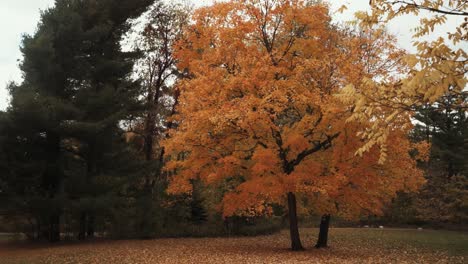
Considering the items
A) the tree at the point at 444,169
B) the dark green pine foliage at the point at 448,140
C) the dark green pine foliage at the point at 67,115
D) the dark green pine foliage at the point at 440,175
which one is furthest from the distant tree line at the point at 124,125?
the dark green pine foliage at the point at 448,140

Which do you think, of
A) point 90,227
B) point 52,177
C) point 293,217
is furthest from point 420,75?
point 90,227

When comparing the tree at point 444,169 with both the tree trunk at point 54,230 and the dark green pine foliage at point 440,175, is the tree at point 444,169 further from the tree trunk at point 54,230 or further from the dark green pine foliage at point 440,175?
the tree trunk at point 54,230

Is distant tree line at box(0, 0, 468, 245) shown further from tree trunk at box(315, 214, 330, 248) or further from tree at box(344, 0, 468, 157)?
tree at box(344, 0, 468, 157)

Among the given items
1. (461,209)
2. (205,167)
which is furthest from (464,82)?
(461,209)

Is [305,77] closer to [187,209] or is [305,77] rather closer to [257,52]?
[257,52]

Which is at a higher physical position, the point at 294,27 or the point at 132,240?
the point at 294,27

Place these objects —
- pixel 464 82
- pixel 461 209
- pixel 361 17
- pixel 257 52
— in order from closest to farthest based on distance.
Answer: pixel 464 82
pixel 361 17
pixel 257 52
pixel 461 209

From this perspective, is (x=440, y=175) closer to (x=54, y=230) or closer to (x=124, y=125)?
(x=124, y=125)

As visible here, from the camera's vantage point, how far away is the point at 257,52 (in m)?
17.0

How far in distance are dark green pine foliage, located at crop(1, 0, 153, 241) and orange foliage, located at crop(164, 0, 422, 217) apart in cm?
599

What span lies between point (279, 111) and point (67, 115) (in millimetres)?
10706

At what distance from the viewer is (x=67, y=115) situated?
2044cm

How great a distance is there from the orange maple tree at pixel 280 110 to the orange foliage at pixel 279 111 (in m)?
→ 0.04

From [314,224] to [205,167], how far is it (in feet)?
81.4
